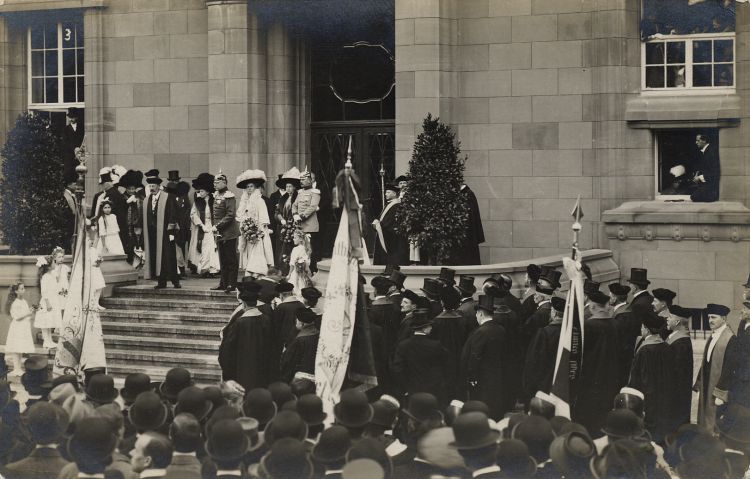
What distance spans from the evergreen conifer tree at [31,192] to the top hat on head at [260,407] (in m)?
12.9

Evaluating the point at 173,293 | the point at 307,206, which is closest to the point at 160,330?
the point at 173,293

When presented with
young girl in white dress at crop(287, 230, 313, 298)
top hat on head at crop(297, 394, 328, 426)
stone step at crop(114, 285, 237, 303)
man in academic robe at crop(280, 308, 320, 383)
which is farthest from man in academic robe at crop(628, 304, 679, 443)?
stone step at crop(114, 285, 237, 303)

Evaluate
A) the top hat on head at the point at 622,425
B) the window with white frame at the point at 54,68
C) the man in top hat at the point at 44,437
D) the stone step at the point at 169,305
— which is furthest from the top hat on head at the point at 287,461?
the window with white frame at the point at 54,68

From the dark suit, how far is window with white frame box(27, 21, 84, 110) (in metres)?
16.4

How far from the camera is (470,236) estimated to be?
62.8 feet

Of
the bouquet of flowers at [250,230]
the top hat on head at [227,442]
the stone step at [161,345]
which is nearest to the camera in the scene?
the top hat on head at [227,442]

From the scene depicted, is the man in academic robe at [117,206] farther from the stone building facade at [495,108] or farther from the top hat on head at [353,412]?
the top hat on head at [353,412]

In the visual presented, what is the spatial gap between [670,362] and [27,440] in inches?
255

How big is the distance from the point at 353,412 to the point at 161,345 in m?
8.58

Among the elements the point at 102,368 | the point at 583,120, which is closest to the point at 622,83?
the point at 583,120

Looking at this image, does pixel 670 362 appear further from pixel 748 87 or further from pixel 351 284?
pixel 748 87

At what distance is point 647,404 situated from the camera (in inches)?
468

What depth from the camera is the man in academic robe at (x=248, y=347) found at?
13.1 metres

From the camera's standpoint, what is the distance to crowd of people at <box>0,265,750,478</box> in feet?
27.2
